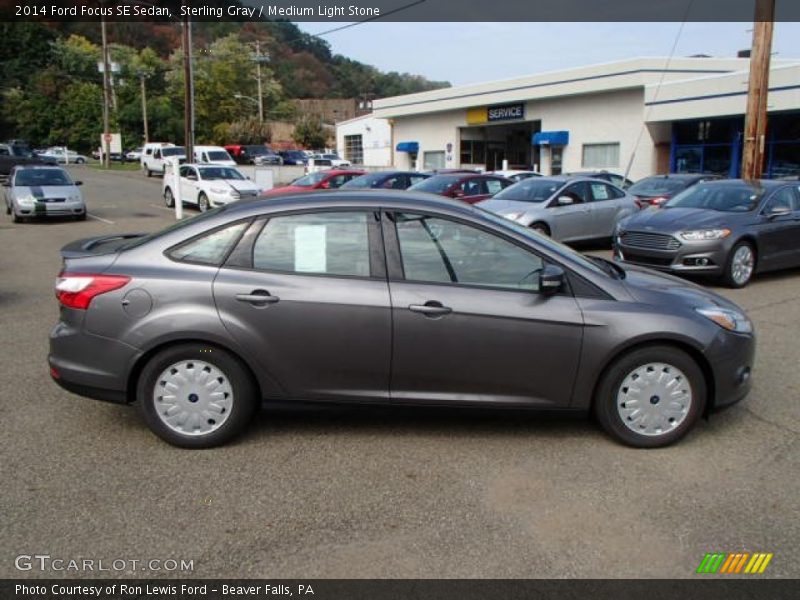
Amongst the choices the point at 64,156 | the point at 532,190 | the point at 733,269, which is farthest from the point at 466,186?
the point at 64,156

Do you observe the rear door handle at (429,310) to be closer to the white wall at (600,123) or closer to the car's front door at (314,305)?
the car's front door at (314,305)

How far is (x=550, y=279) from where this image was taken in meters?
4.05

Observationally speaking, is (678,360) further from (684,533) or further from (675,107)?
(675,107)

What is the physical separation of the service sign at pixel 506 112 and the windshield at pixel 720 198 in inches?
1014

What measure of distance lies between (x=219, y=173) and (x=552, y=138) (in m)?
18.0

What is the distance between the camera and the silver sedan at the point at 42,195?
57.8 ft

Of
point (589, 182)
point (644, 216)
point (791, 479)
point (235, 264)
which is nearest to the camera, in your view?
point (791, 479)

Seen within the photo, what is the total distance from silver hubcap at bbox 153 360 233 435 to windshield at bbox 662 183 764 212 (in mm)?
8833

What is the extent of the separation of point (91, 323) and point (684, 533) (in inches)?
136

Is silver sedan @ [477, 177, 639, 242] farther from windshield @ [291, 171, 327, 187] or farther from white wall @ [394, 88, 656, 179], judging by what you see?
white wall @ [394, 88, 656, 179]

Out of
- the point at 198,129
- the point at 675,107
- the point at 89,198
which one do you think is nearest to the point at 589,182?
the point at 675,107

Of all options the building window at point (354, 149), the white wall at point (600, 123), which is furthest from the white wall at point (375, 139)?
the white wall at point (600, 123)

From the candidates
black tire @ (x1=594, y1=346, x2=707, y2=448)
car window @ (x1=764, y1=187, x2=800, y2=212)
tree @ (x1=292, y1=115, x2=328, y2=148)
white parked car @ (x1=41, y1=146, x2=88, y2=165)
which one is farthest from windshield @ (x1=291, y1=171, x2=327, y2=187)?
tree @ (x1=292, y1=115, x2=328, y2=148)

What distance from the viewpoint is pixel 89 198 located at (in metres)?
26.3
